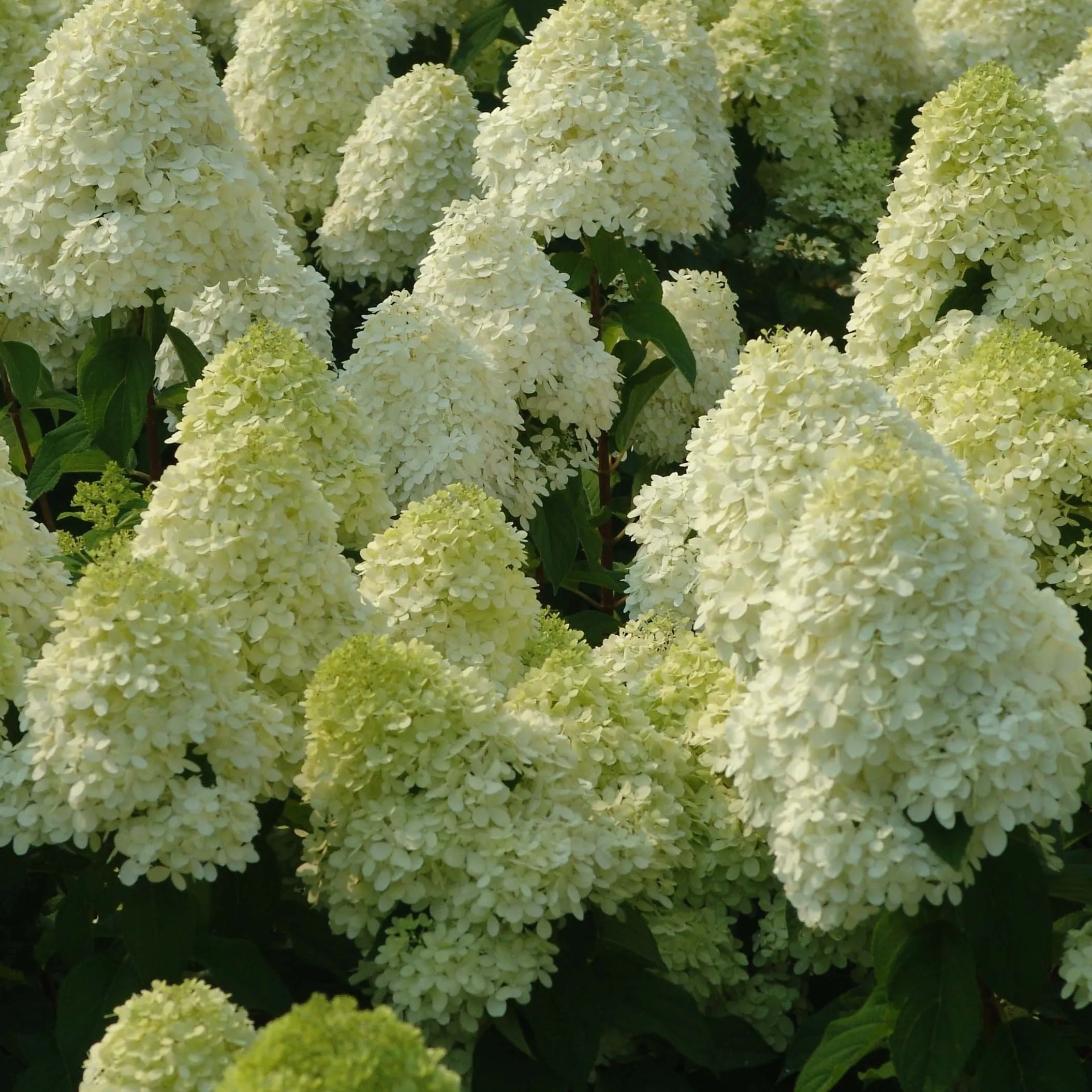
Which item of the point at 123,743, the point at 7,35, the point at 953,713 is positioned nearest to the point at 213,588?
the point at 123,743

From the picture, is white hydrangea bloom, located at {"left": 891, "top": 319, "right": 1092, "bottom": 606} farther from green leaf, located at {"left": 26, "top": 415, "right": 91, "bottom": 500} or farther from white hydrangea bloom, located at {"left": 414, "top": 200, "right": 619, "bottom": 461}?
green leaf, located at {"left": 26, "top": 415, "right": 91, "bottom": 500}

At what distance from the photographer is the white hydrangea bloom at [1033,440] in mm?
2830

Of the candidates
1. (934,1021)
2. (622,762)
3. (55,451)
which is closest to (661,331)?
(55,451)

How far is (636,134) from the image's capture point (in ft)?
12.5

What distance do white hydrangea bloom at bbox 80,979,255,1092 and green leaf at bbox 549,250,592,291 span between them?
2180 millimetres

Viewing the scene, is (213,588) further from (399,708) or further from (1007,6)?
(1007,6)

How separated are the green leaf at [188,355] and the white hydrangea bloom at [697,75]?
5.63 ft

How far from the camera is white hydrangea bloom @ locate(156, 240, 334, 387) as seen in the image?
3.79 metres

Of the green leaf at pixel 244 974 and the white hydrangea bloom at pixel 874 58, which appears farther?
the white hydrangea bloom at pixel 874 58

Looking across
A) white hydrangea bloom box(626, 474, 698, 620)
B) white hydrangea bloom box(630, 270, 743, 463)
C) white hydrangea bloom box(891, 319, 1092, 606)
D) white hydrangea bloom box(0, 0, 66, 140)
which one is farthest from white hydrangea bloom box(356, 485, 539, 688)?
white hydrangea bloom box(0, 0, 66, 140)

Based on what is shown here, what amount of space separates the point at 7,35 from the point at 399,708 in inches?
135

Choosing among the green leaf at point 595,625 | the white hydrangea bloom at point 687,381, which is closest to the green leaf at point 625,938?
the green leaf at point 595,625

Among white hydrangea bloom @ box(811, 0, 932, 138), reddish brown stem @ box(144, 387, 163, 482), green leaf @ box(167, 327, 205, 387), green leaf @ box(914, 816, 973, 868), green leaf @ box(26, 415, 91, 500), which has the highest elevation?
green leaf @ box(167, 327, 205, 387)

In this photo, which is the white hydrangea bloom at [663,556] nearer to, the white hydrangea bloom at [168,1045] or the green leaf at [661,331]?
the green leaf at [661,331]
